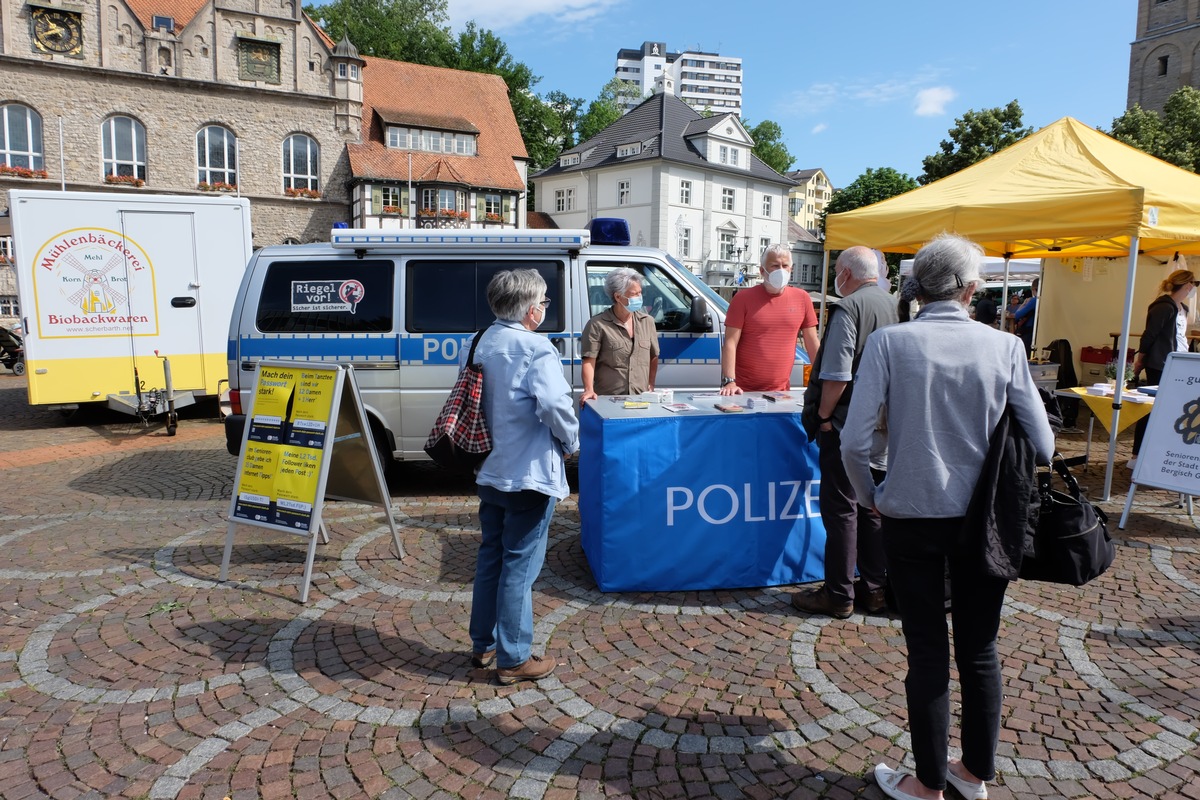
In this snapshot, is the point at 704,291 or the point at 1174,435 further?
the point at 704,291

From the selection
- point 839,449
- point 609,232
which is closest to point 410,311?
point 609,232

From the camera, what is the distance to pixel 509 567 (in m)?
3.38

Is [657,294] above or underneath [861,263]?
underneath

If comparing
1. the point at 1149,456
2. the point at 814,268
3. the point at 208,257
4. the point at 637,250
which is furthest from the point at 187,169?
the point at 814,268

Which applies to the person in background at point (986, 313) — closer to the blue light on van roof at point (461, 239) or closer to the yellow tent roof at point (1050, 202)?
the yellow tent roof at point (1050, 202)

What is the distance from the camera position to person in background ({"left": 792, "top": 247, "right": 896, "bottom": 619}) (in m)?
3.76

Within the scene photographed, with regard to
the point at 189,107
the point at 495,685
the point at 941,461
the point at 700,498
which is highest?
the point at 189,107

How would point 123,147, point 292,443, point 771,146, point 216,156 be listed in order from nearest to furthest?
point 292,443, point 123,147, point 216,156, point 771,146

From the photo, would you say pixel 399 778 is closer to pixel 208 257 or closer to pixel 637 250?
pixel 637 250

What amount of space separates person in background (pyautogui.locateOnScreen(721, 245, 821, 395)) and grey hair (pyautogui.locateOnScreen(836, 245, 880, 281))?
134 centimetres

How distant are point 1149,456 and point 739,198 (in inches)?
2078

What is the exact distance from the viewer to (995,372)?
2410 mm

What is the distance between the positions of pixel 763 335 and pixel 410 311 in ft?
9.65

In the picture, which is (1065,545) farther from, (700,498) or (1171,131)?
(1171,131)
